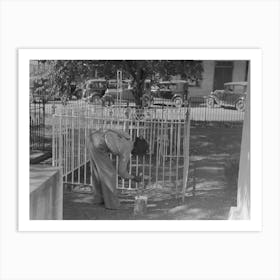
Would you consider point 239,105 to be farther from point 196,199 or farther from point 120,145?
point 120,145

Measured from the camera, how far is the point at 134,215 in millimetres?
6852

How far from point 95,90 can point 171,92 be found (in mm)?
2124

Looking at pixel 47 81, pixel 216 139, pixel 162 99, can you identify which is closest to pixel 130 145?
pixel 47 81

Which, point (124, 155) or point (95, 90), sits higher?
point (95, 90)

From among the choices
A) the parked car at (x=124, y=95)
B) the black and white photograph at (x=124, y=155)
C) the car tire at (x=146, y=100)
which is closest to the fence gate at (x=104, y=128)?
the black and white photograph at (x=124, y=155)

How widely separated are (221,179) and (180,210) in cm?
224

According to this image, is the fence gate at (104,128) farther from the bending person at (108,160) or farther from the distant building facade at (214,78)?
the distant building facade at (214,78)

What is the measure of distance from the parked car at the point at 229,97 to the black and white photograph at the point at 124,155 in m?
2.84

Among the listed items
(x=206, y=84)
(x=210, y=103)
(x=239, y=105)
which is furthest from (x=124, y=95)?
(x=239, y=105)

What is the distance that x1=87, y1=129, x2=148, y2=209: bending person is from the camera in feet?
21.9

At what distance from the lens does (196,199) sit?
304 inches

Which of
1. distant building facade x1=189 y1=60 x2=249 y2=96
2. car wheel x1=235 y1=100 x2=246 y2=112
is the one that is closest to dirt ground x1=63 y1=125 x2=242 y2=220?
distant building facade x1=189 y1=60 x2=249 y2=96
